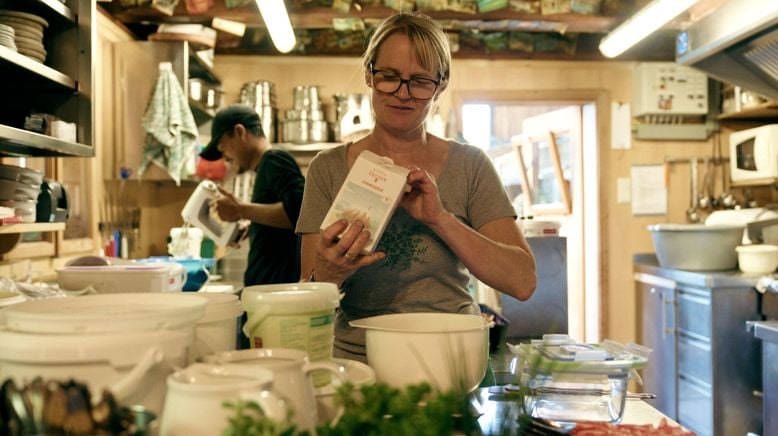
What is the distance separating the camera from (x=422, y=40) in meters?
1.39

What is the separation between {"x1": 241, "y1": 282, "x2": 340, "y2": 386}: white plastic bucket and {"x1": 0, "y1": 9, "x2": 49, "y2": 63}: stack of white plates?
58.5 inches

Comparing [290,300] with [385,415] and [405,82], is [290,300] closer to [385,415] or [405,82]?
[385,415]

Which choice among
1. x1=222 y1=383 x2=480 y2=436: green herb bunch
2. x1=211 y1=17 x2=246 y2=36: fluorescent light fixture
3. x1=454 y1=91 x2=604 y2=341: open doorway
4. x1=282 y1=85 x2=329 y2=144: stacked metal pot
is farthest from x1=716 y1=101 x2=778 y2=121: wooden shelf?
x1=222 y1=383 x2=480 y2=436: green herb bunch

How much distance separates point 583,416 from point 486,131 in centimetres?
721

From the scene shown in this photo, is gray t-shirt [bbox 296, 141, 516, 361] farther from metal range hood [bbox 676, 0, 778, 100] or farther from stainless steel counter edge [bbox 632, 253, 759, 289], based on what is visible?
stainless steel counter edge [bbox 632, 253, 759, 289]

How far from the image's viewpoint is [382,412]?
0.65 metres

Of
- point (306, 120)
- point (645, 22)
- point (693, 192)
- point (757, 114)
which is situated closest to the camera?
point (645, 22)

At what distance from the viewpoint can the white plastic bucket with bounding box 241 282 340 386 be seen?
0.89 metres

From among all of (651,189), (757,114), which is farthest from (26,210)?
(757,114)

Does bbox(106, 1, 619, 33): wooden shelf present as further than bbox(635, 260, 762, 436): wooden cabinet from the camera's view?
Yes

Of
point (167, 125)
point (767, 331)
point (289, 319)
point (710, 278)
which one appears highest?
point (167, 125)

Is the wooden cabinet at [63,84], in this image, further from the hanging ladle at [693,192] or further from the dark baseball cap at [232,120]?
the hanging ladle at [693,192]

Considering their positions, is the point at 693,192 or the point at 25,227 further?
the point at 693,192

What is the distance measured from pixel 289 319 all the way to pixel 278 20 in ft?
8.01
